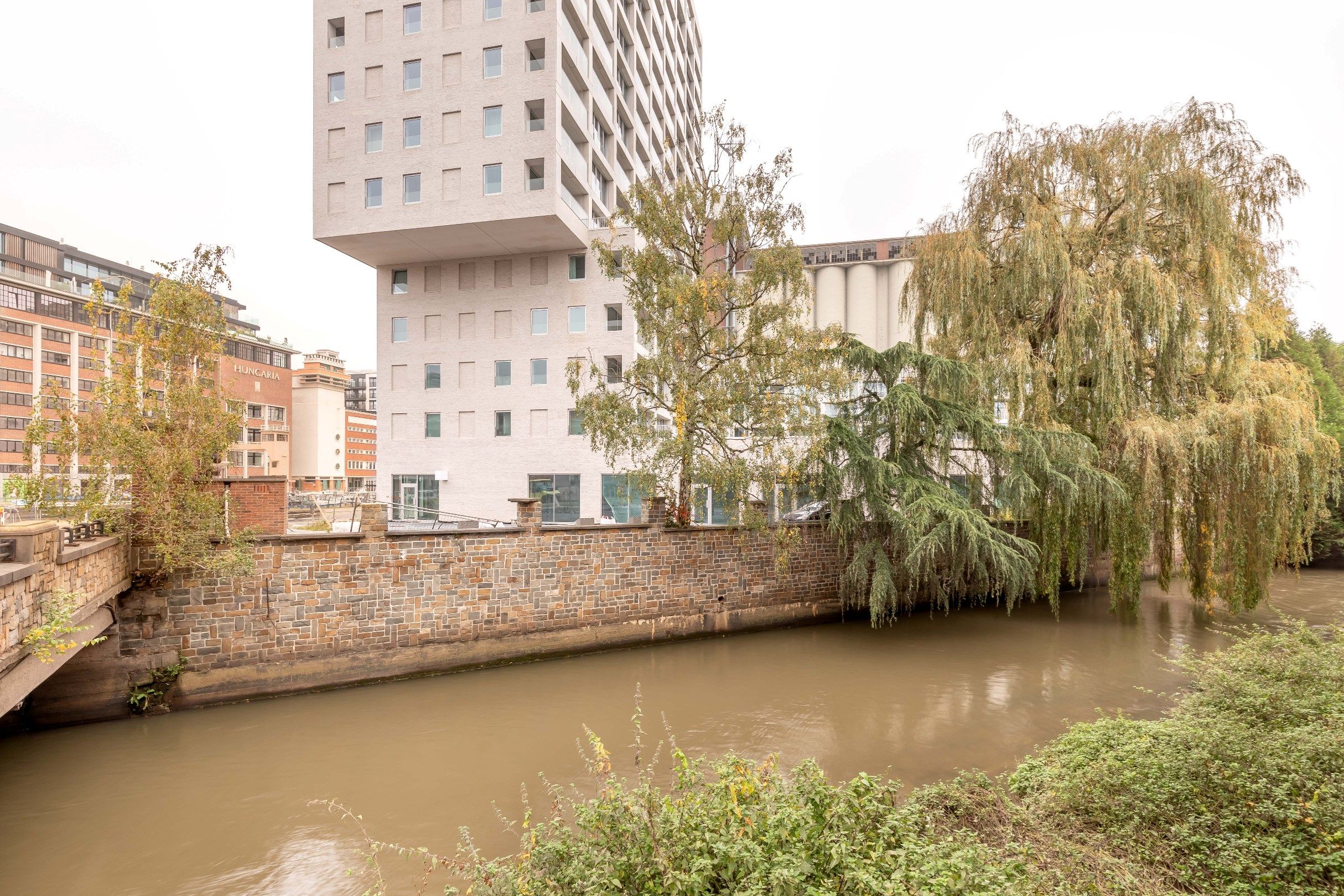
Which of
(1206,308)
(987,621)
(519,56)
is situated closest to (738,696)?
(987,621)

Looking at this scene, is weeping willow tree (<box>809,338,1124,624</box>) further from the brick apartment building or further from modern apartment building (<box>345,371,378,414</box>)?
modern apartment building (<box>345,371,378,414</box>)

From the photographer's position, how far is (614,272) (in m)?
15.2

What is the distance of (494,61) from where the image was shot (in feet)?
71.3

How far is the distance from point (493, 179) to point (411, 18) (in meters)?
6.65

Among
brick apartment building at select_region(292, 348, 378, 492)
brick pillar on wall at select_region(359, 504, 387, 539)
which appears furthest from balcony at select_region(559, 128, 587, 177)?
brick apartment building at select_region(292, 348, 378, 492)

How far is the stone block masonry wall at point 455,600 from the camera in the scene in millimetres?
9984

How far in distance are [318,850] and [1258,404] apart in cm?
1741

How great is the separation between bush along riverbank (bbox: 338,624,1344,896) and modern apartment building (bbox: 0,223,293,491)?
1284 inches

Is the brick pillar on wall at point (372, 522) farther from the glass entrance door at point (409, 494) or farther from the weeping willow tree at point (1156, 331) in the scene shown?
the glass entrance door at point (409, 494)

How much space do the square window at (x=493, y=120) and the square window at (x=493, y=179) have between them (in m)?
1.10

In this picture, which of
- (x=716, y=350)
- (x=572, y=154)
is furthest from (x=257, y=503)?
(x=572, y=154)

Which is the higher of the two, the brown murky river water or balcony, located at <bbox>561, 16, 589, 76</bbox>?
→ balcony, located at <bbox>561, 16, 589, 76</bbox>

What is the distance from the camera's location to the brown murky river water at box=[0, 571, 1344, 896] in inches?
253

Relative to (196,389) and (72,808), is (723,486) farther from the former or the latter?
(72,808)
